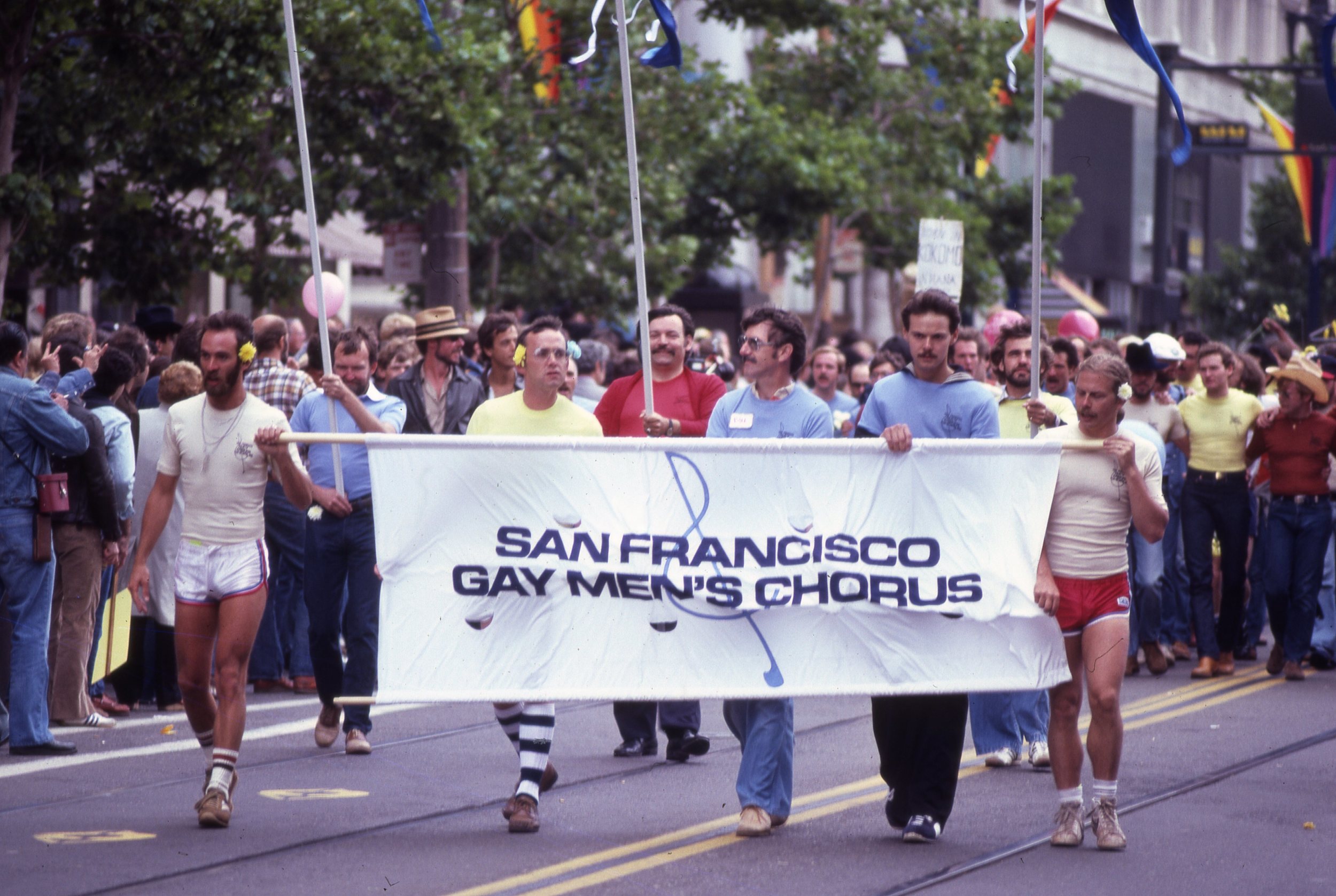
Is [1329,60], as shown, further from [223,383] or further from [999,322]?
[223,383]

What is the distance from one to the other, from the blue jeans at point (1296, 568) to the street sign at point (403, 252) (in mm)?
8709

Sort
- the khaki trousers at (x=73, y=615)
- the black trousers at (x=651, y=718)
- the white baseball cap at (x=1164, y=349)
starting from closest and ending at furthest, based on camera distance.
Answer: the black trousers at (x=651, y=718) → the khaki trousers at (x=73, y=615) → the white baseball cap at (x=1164, y=349)

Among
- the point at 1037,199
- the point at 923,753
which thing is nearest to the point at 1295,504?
the point at 923,753

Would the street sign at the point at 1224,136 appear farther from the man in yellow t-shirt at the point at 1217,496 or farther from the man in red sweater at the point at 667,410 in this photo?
the man in red sweater at the point at 667,410

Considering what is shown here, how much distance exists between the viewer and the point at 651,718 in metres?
9.84

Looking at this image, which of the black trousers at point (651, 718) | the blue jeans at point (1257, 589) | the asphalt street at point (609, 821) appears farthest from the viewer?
the blue jeans at point (1257, 589)

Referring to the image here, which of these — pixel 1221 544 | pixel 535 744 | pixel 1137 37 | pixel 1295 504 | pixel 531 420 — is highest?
pixel 1137 37

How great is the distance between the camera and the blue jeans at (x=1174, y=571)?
13.8m

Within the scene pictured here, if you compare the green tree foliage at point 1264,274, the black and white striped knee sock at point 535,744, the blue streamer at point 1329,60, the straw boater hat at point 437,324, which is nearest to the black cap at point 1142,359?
the blue streamer at point 1329,60

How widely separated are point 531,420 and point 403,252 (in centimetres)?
1089

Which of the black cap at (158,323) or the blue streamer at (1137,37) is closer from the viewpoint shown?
the blue streamer at (1137,37)

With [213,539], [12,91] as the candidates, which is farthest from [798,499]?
[12,91]

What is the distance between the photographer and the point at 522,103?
20.2 meters

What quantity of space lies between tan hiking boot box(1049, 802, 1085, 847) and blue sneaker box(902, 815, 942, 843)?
460 mm
